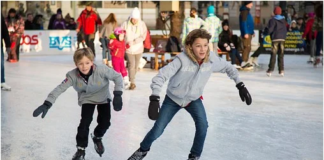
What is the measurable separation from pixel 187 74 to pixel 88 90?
0.78 metres

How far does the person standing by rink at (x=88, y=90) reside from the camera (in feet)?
15.2

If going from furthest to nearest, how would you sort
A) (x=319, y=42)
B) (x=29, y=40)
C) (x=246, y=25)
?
(x=29, y=40) < (x=319, y=42) < (x=246, y=25)

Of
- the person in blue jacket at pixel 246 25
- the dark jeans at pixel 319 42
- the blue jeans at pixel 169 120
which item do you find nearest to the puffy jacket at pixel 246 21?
the person in blue jacket at pixel 246 25

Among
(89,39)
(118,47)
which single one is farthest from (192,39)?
(89,39)

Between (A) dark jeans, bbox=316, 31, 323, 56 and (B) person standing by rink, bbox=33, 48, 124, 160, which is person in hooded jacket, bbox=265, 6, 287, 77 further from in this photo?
(B) person standing by rink, bbox=33, 48, 124, 160

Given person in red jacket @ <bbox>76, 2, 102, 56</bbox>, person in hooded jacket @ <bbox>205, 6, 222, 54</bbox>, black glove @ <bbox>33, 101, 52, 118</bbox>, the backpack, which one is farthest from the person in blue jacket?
black glove @ <bbox>33, 101, 52, 118</bbox>

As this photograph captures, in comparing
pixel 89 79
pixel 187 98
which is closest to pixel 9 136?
pixel 89 79

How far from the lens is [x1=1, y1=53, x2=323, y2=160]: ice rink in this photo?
523cm

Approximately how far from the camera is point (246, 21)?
1372 centimetres

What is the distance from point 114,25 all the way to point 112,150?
296 inches

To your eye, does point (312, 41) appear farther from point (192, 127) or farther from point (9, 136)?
point (9, 136)

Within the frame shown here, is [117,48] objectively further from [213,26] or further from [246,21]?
[246,21]

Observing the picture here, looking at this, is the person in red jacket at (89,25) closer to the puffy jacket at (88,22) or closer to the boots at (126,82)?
the puffy jacket at (88,22)

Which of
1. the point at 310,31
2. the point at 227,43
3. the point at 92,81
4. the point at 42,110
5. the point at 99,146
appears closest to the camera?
the point at 42,110
